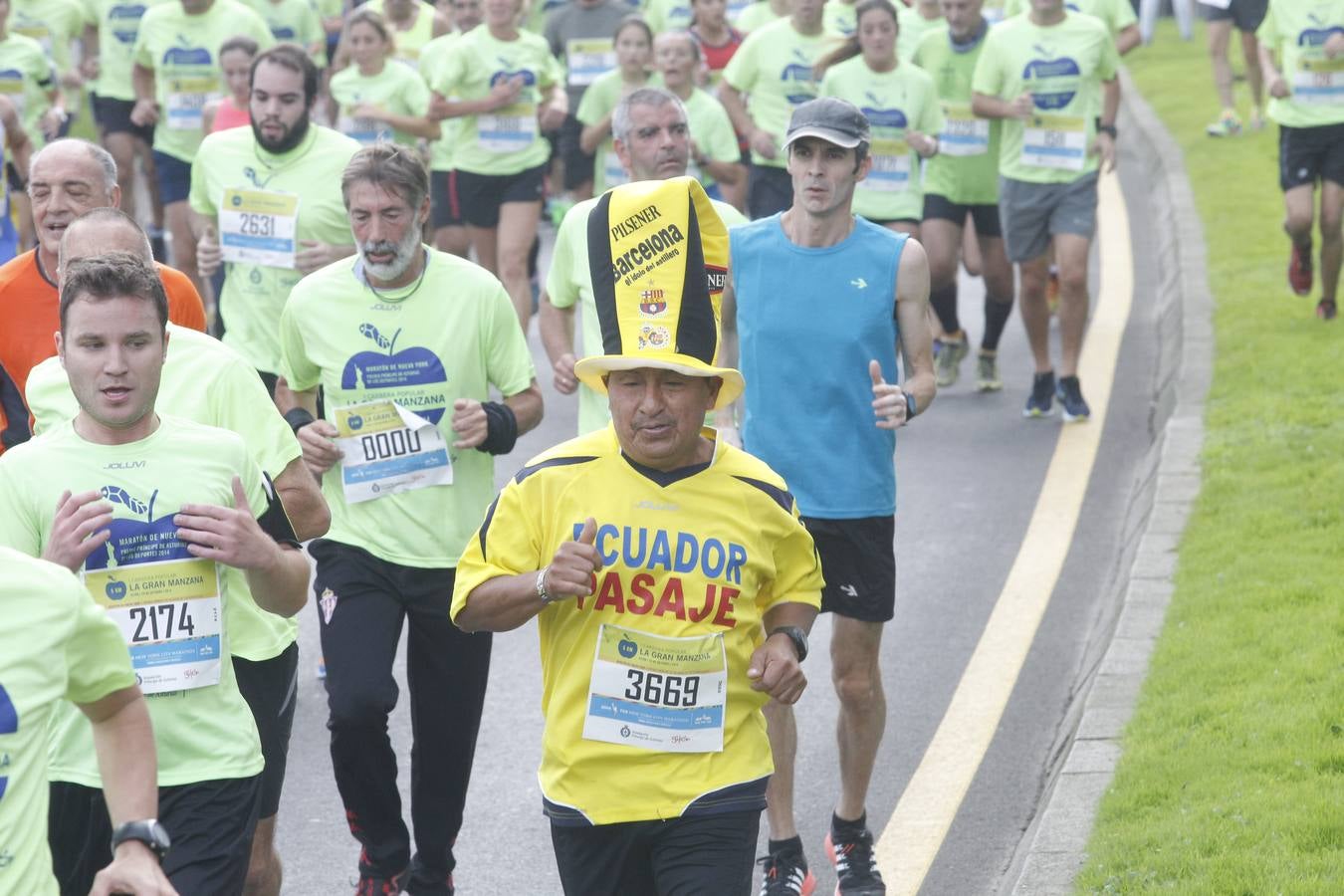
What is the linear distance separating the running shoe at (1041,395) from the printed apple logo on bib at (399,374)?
661 cm

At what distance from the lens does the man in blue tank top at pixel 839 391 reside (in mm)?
6203

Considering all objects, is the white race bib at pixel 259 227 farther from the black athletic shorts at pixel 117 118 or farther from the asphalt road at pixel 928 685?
the black athletic shorts at pixel 117 118

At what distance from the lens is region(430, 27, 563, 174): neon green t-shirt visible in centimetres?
1341

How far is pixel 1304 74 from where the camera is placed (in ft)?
40.8

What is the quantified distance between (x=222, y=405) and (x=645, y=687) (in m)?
1.34

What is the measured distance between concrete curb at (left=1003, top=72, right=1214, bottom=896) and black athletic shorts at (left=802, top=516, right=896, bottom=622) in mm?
762

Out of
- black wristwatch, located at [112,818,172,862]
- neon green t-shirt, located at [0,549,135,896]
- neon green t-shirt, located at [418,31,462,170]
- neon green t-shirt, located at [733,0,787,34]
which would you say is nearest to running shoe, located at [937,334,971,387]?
neon green t-shirt, located at [418,31,462,170]

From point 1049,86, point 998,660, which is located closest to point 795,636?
point 998,660

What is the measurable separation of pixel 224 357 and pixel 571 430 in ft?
23.0

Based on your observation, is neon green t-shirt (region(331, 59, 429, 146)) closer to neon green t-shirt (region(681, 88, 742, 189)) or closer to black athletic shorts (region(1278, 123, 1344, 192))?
neon green t-shirt (region(681, 88, 742, 189))

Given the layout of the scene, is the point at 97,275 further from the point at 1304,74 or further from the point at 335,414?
the point at 1304,74

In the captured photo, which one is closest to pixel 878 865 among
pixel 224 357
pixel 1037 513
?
pixel 224 357

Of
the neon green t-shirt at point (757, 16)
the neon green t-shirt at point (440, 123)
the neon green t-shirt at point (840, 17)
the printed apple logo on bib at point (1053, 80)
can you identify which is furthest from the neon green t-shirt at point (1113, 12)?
the neon green t-shirt at point (440, 123)

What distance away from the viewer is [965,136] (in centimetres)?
1289
